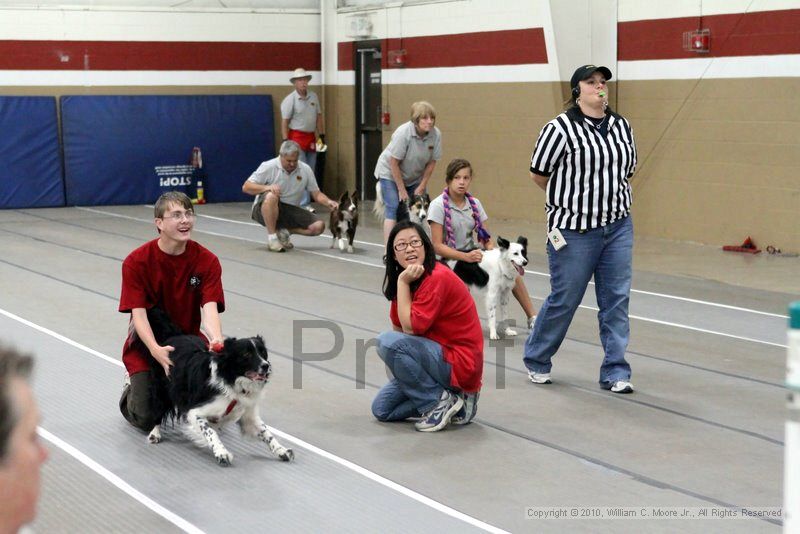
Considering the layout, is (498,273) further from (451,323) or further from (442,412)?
(442,412)

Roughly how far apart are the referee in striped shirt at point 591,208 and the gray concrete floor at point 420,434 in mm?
421

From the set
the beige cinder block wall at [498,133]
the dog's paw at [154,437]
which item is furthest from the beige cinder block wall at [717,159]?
the dog's paw at [154,437]

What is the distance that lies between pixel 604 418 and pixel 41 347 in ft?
12.5

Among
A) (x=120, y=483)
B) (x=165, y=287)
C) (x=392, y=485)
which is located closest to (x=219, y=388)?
(x=120, y=483)

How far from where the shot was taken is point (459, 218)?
7.78 metres

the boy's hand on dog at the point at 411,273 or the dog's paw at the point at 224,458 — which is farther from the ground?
the boy's hand on dog at the point at 411,273

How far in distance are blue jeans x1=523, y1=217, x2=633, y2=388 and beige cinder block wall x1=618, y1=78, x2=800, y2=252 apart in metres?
5.85

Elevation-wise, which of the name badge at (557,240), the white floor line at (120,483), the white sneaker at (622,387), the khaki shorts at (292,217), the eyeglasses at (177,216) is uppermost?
the eyeglasses at (177,216)

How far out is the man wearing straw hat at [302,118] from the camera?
651 inches

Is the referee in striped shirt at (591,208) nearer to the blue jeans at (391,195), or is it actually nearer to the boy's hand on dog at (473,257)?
the boy's hand on dog at (473,257)

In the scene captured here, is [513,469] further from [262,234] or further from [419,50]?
[419,50]

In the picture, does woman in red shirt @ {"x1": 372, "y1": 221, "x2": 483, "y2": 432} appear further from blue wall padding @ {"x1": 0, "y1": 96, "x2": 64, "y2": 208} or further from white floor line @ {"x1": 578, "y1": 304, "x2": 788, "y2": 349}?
blue wall padding @ {"x1": 0, "y1": 96, "x2": 64, "y2": 208}

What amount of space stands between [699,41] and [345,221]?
14.5 feet

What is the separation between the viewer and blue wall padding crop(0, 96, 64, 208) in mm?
16812
